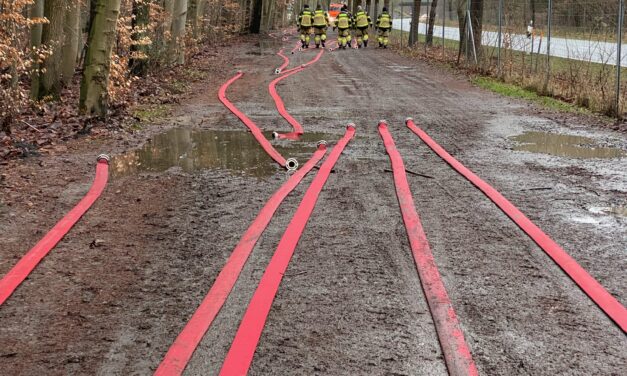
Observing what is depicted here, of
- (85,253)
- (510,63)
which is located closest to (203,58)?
(510,63)

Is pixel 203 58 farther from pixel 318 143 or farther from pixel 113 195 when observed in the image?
pixel 113 195

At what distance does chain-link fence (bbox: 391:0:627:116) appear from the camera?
11.3 m

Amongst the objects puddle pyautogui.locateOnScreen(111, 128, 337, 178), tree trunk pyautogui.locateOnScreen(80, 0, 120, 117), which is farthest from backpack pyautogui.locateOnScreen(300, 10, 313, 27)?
puddle pyautogui.locateOnScreen(111, 128, 337, 178)

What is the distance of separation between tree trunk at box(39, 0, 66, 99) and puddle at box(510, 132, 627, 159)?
25.6 ft

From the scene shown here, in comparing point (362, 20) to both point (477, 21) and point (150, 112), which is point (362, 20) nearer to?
point (477, 21)

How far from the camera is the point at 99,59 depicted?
9297 mm

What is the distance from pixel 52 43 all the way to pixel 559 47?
10.8 meters

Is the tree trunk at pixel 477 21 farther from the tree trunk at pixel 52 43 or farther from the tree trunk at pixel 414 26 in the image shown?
the tree trunk at pixel 52 43

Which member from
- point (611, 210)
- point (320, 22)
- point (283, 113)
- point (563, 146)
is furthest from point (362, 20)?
point (611, 210)

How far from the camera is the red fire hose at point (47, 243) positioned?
12.5 feet

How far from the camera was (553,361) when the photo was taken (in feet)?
9.68

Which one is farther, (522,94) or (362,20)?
(362,20)

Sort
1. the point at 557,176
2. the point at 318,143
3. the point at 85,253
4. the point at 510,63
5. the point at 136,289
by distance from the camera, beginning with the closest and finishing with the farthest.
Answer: the point at 136,289 < the point at 85,253 < the point at 557,176 < the point at 318,143 < the point at 510,63

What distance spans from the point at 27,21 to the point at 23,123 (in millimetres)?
1630
